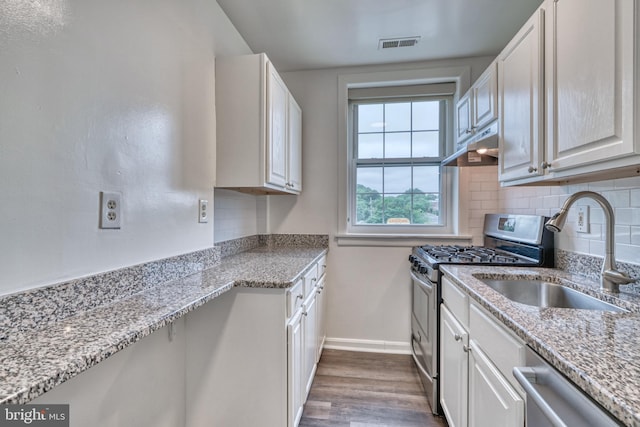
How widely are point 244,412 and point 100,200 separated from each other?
3.84 ft

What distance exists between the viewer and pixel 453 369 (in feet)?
4.75

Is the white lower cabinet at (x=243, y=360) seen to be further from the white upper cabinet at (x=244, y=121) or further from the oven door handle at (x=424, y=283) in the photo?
the oven door handle at (x=424, y=283)

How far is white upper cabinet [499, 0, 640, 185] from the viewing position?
0.88m

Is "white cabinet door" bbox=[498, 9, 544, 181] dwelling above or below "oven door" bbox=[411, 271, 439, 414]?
above

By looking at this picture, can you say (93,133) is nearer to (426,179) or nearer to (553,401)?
(553,401)

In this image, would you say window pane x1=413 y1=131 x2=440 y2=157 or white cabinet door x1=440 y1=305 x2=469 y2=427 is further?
window pane x1=413 y1=131 x2=440 y2=157

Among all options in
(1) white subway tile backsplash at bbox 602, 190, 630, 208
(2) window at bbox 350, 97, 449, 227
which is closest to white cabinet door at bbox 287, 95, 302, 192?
(2) window at bbox 350, 97, 449, 227

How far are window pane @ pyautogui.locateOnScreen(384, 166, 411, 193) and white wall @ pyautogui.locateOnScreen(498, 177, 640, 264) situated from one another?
97 centimetres

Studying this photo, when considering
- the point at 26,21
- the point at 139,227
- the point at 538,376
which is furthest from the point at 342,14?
the point at 538,376

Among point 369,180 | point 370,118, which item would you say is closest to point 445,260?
point 369,180

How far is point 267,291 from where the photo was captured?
136 centimetres

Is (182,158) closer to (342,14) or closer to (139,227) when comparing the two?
(139,227)

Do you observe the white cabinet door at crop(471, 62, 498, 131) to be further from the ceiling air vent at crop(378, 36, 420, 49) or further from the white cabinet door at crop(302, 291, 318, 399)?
the white cabinet door at crop(302, 291, 318, 399)

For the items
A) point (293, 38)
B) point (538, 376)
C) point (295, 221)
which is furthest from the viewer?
point (295, 221)
